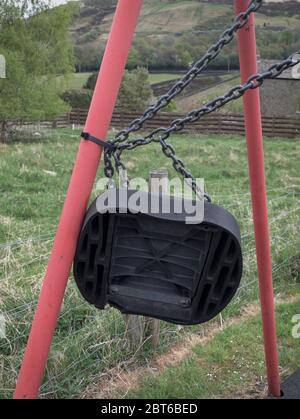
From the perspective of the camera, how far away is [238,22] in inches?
65.9

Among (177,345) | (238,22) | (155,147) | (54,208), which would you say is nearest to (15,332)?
(177,345)

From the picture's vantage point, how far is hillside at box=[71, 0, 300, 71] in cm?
3744

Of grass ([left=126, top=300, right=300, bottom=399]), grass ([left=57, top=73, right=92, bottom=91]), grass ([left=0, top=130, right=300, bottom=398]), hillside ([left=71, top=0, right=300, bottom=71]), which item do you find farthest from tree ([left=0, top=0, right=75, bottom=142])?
grass ([left=126, top=300, right=300, bottom=399])

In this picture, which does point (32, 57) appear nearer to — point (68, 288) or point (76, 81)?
point (76, 81)

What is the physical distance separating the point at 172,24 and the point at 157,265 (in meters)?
57.1

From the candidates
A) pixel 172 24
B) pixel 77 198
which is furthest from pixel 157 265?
pixel 172 24

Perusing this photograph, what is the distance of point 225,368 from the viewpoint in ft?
11.0

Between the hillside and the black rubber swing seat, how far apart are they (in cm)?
2926

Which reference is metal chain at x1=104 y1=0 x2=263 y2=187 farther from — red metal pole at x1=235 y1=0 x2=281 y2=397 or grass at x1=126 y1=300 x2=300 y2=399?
grass at x1=126 y1=300 x2=300 y2=399

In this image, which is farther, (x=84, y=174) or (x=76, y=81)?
(x=76, y=81)

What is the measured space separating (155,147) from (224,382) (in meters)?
14.1

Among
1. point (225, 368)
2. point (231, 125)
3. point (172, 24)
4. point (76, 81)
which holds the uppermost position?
point (172, 24)

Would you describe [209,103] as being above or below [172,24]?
below

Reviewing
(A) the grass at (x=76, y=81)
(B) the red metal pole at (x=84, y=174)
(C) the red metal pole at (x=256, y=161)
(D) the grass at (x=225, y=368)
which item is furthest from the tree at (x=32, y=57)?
(B) the red metal pole at (x=84, y=174)
